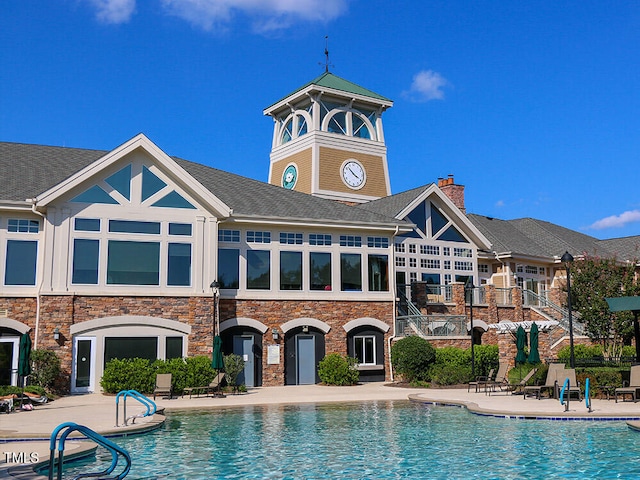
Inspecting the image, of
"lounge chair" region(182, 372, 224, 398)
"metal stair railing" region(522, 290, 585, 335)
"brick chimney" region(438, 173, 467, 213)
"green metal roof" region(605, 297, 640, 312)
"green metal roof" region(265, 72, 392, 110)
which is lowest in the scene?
"lounge chair" region(182, 372, 224, 398)

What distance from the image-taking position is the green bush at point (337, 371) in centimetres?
2788

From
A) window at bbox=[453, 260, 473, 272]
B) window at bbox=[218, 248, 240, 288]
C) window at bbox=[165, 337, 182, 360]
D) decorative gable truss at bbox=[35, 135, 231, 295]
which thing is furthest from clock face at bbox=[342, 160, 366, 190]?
window at bbox=[165, 337, 182, 360]

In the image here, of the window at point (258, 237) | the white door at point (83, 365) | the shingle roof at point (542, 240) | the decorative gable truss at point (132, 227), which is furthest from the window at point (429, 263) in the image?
the white door at point (83, 365)

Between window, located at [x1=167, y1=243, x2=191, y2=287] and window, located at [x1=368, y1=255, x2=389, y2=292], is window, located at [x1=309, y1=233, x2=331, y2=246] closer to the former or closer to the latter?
window, located at [x1=368, y1=255, x2=389, y2=292]

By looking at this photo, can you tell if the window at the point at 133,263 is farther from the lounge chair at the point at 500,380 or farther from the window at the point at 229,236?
the lounge chair at the point at 500,380

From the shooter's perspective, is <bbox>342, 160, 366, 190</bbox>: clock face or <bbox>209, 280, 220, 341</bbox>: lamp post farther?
<bbox>342, 160, 366, 190</bbox>: clock face

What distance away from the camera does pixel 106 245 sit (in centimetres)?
2544

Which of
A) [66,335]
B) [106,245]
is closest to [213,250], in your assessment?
[106,245]

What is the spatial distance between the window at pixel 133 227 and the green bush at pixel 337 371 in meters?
8.43

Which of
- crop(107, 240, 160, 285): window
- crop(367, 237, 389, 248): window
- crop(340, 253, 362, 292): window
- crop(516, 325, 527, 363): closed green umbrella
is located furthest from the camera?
crop(367, 237, 389, 248): window

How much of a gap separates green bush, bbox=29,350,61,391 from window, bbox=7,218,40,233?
4408 mm

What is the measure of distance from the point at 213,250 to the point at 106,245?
3.94m

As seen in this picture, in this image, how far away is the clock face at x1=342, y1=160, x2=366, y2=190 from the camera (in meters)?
39.1

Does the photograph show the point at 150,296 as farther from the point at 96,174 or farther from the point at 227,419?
the point at 227,419
